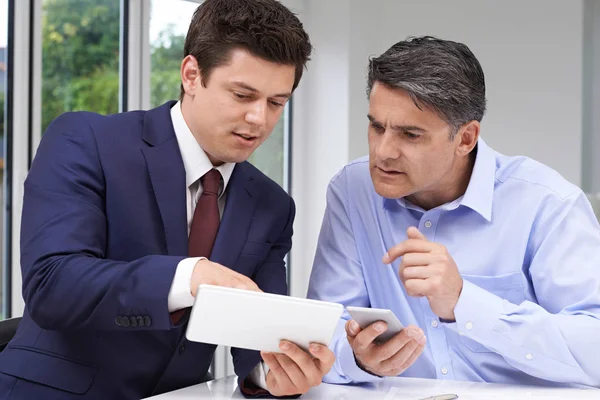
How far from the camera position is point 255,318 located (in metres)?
1.50

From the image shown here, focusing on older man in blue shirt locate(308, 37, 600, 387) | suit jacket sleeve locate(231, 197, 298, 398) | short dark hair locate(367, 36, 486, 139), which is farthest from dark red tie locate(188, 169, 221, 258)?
short dark hair locate(367, 36, 486, 139)

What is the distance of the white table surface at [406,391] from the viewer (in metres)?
1.79

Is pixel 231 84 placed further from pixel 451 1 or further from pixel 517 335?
pixel 451 1

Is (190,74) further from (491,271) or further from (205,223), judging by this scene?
(491,271)

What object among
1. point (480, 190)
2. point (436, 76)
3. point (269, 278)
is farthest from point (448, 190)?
point (269, 278)

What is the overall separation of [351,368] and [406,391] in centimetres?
16

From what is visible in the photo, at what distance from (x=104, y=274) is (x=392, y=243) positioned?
0.89 m

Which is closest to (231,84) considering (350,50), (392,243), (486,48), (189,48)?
(189,48)

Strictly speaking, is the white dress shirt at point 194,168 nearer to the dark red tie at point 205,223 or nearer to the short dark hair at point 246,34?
the dark red tie at point 205,223

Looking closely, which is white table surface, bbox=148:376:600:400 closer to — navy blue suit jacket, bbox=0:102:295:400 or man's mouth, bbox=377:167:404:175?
navy blue suit jacket, bbox=0:102:295:400

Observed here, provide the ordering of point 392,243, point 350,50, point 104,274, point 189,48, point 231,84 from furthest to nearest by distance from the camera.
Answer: point 350,50 → point 392,243 → point 189,48 → point 231,84 → point 104,274

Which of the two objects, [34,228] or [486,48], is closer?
[34,228]

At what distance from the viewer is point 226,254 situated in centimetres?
192

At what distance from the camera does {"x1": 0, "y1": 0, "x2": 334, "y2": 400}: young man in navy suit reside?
165 cm
